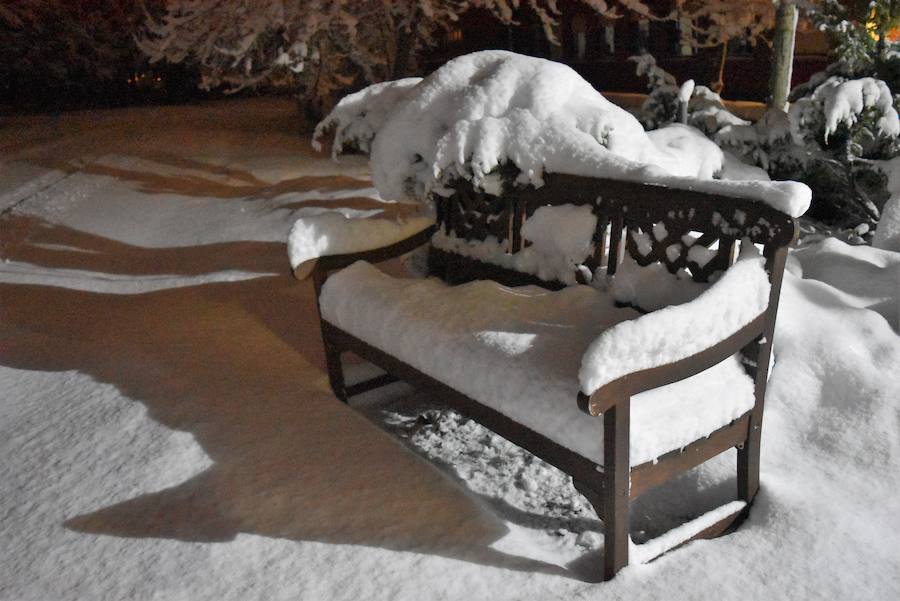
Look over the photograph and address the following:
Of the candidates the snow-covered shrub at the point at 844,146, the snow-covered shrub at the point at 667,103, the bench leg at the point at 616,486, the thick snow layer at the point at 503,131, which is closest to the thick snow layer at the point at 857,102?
the snow-covered shrub at the point at 844,146

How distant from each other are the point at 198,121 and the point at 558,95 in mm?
17968

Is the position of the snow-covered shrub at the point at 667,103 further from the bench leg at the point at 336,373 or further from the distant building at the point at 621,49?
the distant building at the point at 621,49

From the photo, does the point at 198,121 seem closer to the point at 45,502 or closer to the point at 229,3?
the point at 229,3

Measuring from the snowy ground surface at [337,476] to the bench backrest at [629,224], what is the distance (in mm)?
933

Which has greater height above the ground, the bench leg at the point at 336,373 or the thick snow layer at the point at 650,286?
the thick snow layer at the point at 650,286

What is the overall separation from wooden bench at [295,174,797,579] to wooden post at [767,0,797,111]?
6538 mm

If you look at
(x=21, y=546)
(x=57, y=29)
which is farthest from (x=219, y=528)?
(x=57, y=29)

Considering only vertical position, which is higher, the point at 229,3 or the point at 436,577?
the point at 229,3

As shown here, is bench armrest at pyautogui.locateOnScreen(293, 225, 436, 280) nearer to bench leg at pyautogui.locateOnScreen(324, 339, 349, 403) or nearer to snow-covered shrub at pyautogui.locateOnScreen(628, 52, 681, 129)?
bench leg at pyautogui.locateOnScreen(324, 339, 349, 403)

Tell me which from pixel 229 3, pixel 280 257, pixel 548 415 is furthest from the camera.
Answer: pixel 229 3

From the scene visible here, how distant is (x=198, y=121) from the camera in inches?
770

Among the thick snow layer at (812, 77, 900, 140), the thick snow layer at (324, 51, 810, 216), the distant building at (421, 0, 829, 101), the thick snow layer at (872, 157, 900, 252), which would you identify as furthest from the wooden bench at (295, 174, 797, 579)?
the distant building at (421, 0, 829, 101)

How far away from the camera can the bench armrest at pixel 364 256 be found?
12.6 ft

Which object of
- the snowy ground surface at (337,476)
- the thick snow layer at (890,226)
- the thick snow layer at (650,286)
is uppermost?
the thick snow layer at (650,286)
